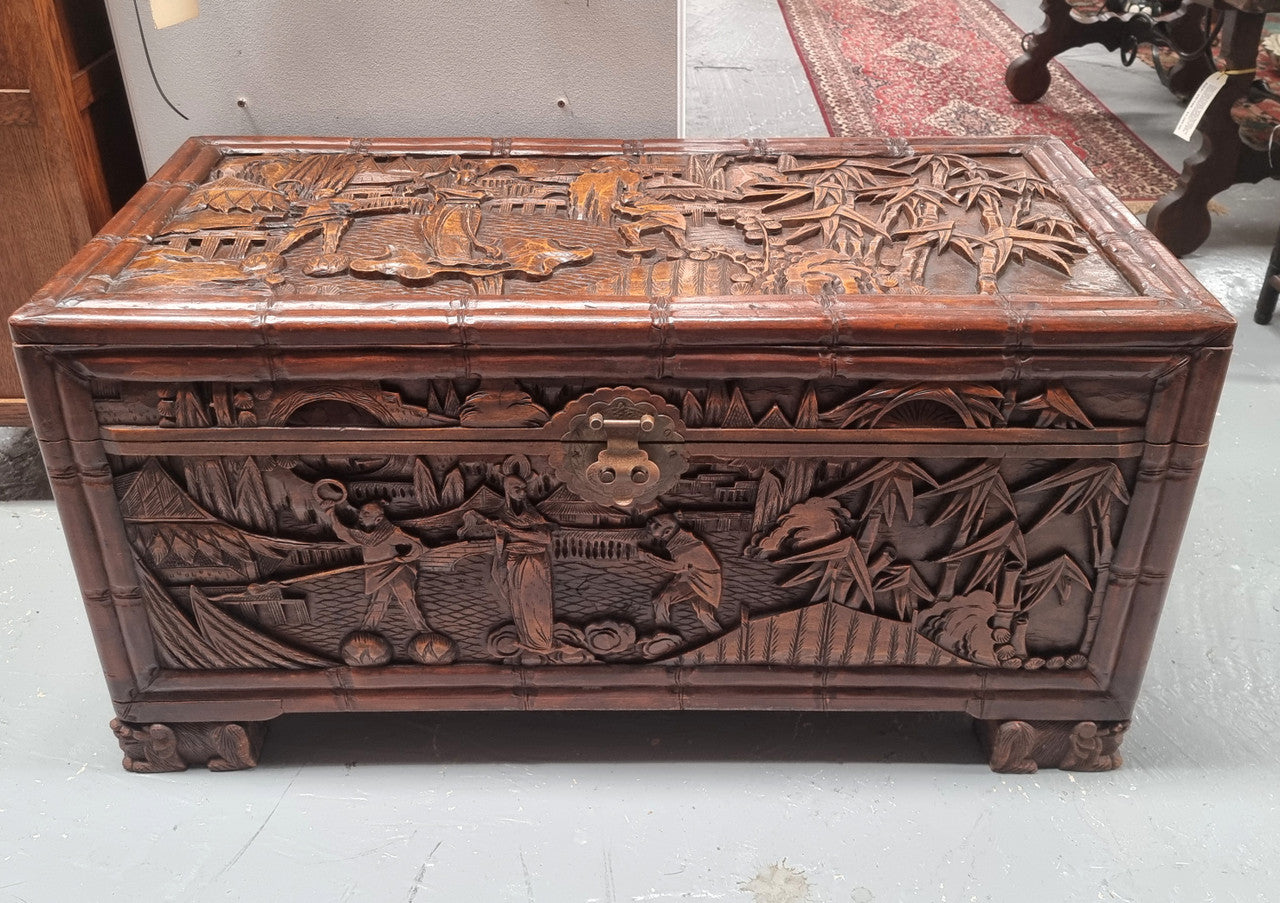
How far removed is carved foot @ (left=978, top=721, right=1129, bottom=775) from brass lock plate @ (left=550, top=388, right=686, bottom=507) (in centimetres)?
61

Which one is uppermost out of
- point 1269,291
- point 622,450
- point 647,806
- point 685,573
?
point 622,450

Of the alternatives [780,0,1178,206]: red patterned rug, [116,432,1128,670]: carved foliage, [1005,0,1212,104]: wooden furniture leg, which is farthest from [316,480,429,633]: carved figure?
[1005,0,1212,104]: wooden furniture leg

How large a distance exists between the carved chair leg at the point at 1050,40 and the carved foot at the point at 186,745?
2.53m

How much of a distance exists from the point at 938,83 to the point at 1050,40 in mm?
495

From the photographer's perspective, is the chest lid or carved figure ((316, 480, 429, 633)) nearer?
the chest lid

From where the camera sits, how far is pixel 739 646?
4.70 feet

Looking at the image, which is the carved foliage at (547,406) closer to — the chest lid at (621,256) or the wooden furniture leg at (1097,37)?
the chest lid at (621,256)

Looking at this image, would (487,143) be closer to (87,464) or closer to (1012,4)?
(87,464)

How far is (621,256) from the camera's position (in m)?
1.41

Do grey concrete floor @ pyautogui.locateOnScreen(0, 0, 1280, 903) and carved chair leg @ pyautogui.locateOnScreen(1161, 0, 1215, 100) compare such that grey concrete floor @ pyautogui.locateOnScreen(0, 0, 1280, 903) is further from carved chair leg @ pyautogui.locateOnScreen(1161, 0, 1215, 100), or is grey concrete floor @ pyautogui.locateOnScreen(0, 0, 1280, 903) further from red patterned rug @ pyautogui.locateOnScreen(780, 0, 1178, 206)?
carved chair leg @ pyautogui.locateOnScreen(1161, 0, 1215, 100)

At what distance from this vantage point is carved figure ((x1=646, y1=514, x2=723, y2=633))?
135 centimetres

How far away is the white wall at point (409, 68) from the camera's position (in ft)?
5.82

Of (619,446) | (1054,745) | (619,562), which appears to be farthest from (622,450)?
(1054,745)

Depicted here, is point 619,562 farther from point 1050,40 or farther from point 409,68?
point 1050,40
